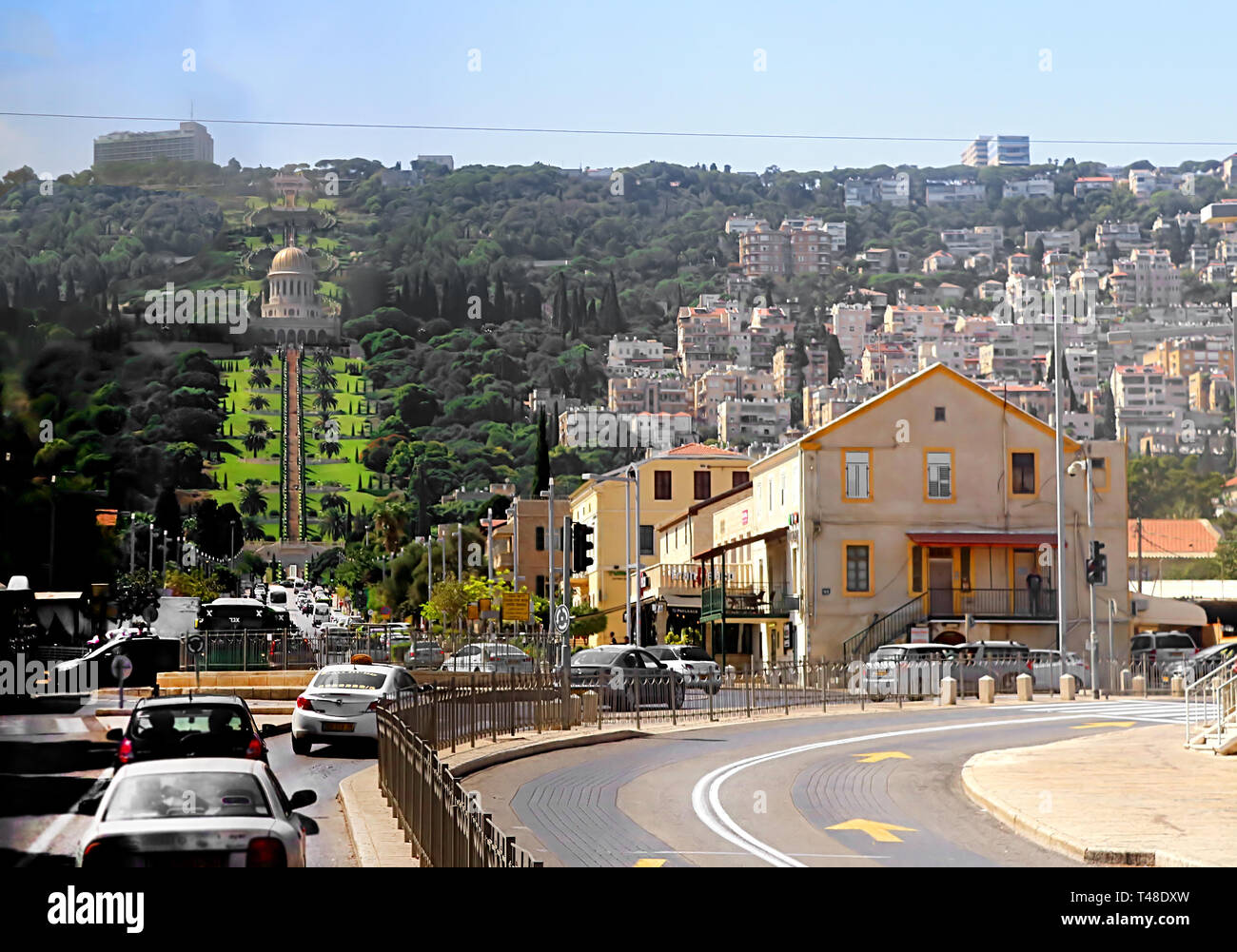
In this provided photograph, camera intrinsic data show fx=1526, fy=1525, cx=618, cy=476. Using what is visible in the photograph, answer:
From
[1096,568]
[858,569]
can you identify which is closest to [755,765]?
[1096,568]

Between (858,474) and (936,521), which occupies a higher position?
(858,474)

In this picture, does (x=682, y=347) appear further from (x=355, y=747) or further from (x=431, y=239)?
(x=355, y=747)

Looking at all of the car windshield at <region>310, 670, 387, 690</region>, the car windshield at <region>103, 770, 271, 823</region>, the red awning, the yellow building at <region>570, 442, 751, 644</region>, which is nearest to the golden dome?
the red awning

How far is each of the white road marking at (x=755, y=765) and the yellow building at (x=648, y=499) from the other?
5856 cm

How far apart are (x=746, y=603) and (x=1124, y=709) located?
1213 inches

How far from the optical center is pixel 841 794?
70.2 ft

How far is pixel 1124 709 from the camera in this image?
133ft

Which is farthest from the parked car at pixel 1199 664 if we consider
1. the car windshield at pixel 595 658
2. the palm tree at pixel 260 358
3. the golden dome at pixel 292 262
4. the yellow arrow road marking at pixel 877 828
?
the palm tree at pixel 260 358

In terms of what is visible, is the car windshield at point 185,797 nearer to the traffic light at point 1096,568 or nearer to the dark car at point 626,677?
the dark car at point 626,677

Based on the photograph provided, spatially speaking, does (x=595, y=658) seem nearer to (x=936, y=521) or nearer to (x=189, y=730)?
(x=189, y=730)

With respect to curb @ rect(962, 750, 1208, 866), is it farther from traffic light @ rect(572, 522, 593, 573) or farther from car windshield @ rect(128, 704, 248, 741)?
traffic light @ rect(572, 522, 593, 573)

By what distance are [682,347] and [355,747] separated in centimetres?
11348

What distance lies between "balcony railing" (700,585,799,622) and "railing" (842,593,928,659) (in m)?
3.16

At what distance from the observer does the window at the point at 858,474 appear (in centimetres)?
6444
